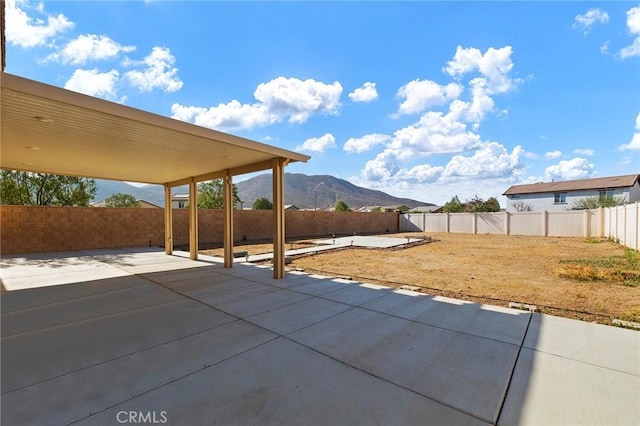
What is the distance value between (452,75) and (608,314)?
35.7 ft

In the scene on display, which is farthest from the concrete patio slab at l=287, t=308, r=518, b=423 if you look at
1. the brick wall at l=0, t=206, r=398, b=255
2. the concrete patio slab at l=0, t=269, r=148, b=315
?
the brick wall at l=0, t=206, r=398, b=255

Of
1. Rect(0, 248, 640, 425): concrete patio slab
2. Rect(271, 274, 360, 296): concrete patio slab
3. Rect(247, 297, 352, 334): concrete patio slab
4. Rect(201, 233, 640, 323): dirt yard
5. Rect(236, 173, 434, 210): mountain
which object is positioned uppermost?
Rect(236, 173, 434, 210): mountain

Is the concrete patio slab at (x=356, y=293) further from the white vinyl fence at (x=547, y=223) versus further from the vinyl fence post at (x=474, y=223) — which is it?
the vinyl fence post at (x=474, y=223)

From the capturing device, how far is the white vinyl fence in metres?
12.9

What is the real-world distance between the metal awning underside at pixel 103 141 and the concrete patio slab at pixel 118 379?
308 cm

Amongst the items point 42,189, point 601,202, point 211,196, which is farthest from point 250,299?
point 601,202

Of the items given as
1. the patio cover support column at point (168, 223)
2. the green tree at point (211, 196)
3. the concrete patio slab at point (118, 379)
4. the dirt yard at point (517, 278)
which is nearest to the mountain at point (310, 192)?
the green tree at point (211, 196)

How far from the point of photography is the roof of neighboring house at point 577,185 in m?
29.3

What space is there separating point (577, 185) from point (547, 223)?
18.2 metres

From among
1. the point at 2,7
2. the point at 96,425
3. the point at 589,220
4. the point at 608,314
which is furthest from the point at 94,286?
the point at 589,220

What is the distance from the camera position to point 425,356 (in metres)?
2.82

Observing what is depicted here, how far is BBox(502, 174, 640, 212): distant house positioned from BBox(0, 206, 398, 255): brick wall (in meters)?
33.1

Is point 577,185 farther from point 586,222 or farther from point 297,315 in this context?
point 297,315

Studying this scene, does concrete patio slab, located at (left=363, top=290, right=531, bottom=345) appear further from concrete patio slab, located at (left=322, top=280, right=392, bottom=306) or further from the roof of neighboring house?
the roof of neighboring house
